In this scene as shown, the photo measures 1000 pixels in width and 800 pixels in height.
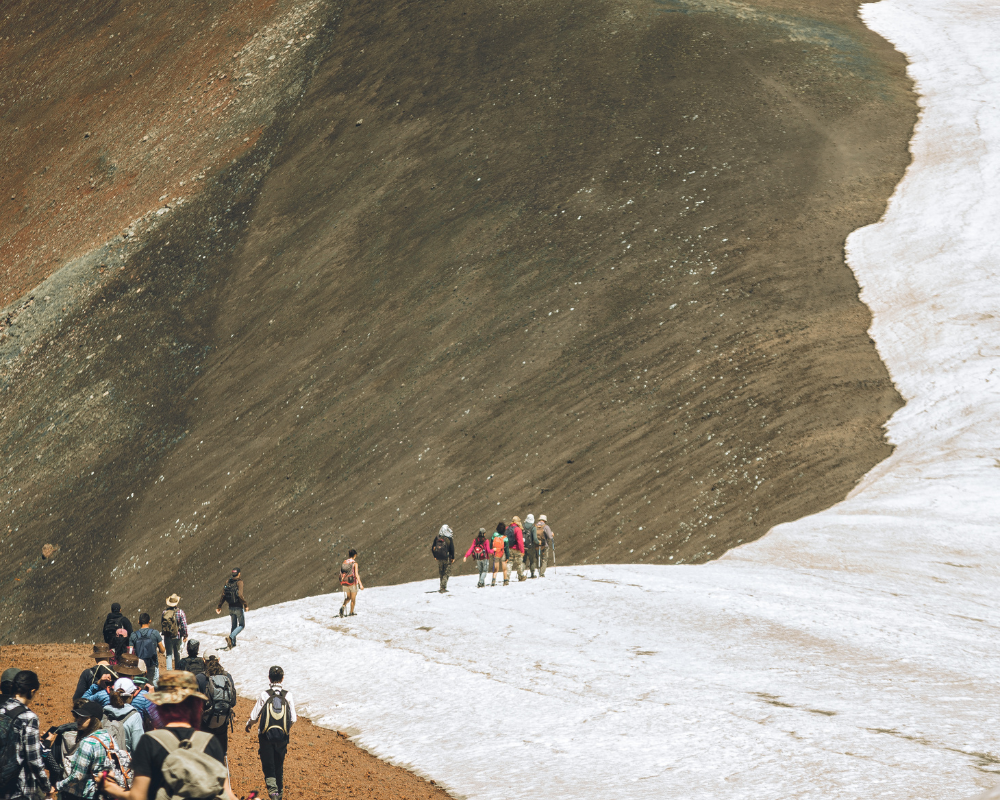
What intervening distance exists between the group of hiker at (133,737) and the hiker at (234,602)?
7.55 m

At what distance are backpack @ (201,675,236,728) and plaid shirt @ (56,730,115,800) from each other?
310 centimetres

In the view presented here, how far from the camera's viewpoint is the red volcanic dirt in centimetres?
4944

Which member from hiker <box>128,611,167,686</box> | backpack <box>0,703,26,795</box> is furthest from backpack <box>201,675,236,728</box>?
hiker <box>128,611,167,686</box>

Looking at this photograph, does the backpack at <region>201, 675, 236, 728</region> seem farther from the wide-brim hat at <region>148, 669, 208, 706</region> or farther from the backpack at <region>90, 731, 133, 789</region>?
the wide-brim hat at <region>148, 669, 208, 706</region>

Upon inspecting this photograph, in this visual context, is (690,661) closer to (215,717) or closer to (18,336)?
(215,717)

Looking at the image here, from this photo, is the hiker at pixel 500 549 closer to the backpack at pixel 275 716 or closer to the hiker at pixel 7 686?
the backpack at pixel 275 716

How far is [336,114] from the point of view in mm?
47312

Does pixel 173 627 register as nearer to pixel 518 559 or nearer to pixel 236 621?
pixel 236 621

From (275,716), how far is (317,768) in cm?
287

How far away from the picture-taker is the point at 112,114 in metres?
56.5

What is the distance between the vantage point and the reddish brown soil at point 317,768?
12.2 metres

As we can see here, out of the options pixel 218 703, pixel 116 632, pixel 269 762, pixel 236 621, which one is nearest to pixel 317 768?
pixel 269 762

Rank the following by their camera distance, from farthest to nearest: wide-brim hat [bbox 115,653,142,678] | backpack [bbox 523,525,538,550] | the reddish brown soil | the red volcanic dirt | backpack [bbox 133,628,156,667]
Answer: the red volcanic dirt < backpack [bbox 523,525,538,550] < backpack [bbox 133,628,156,667] < the reddish brown soil < wide-brim hat [bbox 115,653,142,678]

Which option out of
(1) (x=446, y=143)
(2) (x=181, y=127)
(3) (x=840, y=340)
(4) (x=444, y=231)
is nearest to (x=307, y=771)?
(3) (x=840, y=340)
